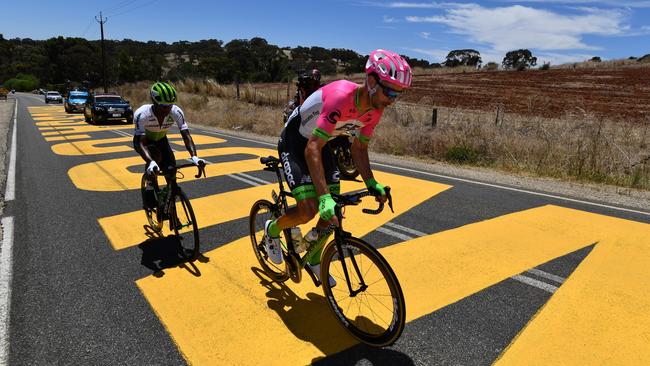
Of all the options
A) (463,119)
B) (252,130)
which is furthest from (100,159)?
(463,119)

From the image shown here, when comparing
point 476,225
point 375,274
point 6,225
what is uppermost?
point 375,274

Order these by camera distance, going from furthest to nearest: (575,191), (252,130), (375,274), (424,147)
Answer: (252,130) → (424,147) → (575,191) → (375,274)

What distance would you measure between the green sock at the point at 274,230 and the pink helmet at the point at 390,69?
165 centimetres

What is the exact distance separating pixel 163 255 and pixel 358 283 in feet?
9.03

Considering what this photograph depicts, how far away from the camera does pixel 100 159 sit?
1132 centimetres

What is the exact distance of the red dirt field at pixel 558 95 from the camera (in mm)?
21652

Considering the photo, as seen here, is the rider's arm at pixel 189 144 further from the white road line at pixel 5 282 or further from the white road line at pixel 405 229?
the white road line at pixel 405 229

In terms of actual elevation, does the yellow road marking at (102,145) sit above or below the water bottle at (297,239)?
below

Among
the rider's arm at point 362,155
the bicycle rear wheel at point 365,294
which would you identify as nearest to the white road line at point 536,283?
the bicycle rear wheel at point 365,294

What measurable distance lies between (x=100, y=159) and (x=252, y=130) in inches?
344

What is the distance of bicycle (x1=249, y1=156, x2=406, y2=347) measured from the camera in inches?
114

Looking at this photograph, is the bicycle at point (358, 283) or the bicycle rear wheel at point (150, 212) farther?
the bicycle rear wheel at point (150, 212)

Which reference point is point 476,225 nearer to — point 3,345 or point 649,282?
point 649,282

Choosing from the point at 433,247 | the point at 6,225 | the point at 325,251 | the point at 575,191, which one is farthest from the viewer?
the point at 575,191
